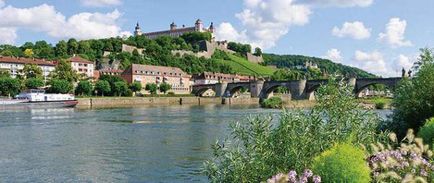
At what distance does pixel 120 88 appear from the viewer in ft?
335

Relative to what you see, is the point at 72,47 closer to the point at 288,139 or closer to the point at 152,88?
the point at 152,88

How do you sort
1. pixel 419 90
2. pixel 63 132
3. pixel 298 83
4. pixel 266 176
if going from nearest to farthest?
pixel 266 176 → pixel 419 90 → pixel 63 132 → pixel 298 83

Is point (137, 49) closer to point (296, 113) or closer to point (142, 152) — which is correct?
point (142, 152)

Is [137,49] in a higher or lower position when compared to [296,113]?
higher

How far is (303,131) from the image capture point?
11195 mm

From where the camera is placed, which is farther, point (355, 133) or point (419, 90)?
point (419, 90)

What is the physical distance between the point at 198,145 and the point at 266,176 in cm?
1823

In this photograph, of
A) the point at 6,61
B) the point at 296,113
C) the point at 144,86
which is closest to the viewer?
the point at 296,113

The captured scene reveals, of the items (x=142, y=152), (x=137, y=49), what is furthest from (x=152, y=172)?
(x=137, y=49)

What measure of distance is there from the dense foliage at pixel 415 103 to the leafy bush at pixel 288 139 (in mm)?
11284

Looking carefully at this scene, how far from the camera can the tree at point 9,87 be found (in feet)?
290

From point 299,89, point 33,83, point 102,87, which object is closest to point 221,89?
point 299,89

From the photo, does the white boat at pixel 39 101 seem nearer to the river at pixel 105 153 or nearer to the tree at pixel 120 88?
the tree at pixel 120 88

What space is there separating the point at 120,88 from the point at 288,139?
307 ft
